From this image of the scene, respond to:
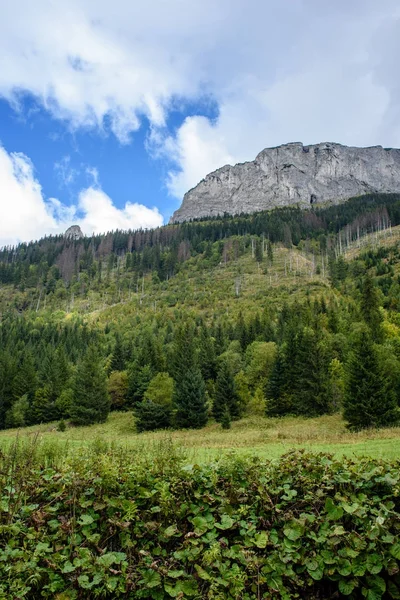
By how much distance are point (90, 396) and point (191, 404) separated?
57.3 ft

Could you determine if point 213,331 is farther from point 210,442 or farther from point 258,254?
point 258,254

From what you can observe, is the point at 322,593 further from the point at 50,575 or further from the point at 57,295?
the point at 57,295

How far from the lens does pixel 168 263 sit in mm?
169625

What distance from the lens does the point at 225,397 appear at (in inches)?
1964

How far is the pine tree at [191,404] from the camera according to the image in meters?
47.3

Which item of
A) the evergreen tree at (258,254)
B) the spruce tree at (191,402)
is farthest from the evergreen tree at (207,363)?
the evergreen tree at (258,254)

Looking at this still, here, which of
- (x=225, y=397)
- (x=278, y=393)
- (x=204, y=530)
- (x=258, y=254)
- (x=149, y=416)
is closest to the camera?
(x=204, y=530)

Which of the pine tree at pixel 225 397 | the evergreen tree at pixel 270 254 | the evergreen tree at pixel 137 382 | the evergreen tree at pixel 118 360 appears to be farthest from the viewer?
the evergreen tree at pixel 270 254

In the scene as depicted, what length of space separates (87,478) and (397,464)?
16.2ft

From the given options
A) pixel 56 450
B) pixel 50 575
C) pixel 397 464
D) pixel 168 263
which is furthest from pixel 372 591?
pixel 168 263

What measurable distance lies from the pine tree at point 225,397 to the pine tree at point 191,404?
2462mm

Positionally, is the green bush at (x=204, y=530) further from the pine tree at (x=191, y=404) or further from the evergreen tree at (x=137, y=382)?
the evergreen tree at (x=137, y=382)

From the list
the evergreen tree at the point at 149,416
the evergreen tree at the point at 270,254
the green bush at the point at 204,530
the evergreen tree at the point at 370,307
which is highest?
the evergreen tree at the point at 270,254

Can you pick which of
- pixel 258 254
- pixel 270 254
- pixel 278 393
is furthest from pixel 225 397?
pixel 258 254
